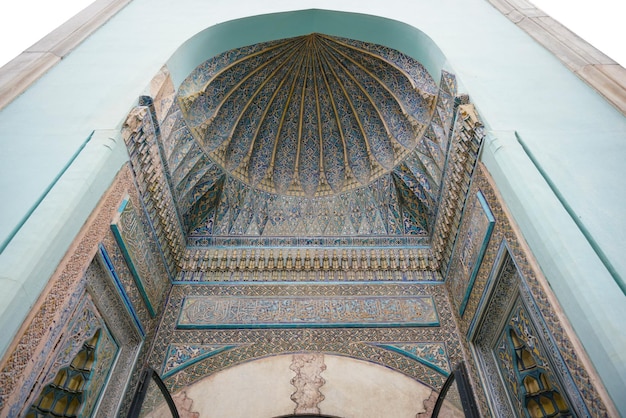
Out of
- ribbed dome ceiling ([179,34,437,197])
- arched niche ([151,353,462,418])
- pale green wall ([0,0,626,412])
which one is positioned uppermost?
ribbed dome ceiling ([179,34,437,197])

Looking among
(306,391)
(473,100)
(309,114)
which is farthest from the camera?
(309,114)

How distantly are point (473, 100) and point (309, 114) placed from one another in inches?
83.2

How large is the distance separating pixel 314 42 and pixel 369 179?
60.7 inches

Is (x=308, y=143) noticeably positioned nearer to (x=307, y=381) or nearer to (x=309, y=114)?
(x=309, y=114)

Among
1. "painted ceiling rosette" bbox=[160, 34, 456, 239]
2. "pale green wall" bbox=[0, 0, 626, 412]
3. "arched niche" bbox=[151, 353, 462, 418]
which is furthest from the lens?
"painted ceiling rosette" bbox=[160, 34, 456, 239]

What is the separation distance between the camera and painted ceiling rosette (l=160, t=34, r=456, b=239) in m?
3.85

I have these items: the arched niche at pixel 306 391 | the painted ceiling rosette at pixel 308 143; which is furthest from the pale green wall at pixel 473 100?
the arched niche at pixel 306 391

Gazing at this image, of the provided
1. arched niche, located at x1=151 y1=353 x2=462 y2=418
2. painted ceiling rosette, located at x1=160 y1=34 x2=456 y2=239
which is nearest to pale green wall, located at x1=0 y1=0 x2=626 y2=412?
painted ceiling rosette, located at x1=160 y1=34 x2=456 y2=239

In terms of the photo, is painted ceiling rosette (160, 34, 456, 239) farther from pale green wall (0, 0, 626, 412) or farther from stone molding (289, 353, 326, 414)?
stone molding (289, 353, 326, 414)

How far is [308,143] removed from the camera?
15.4 feet

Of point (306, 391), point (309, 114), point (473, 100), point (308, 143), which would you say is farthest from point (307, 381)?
point (309, 114)

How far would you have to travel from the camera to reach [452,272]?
3.55 meters

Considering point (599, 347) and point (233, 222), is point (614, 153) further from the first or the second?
point (233, 222)

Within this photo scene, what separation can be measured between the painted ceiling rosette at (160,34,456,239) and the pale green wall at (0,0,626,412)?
35 cm
